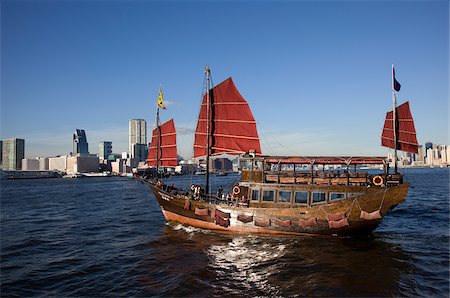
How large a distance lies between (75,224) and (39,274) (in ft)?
51.0

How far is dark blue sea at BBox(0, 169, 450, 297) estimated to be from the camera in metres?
14.6

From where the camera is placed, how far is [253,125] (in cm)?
2875

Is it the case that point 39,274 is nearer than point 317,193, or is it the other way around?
point 39,274

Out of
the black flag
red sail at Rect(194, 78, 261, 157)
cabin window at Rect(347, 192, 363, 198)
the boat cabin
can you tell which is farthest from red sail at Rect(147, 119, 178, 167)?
the black flag

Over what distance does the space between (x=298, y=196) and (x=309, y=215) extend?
159cm

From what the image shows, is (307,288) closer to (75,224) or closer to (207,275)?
(207,275)

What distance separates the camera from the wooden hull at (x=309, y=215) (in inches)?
830

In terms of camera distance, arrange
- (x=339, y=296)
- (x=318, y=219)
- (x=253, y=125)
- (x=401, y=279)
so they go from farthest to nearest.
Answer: (x=253, y=125), (x=318, y=219), (x=401, y=279), (x=339, y=296)

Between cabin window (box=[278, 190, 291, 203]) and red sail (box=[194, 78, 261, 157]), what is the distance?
6160mm

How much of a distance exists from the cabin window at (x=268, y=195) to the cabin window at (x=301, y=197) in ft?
5.93

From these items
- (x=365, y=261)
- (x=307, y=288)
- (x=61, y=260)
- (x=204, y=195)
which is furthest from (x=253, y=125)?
(x=61, y=260)

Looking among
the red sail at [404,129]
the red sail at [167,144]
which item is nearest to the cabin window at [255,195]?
the red sail at [404,129]

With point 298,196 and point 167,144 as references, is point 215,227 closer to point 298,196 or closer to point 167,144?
point 298,196

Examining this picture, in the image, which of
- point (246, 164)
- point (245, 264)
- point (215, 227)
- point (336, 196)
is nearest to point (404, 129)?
point (336, 196)
